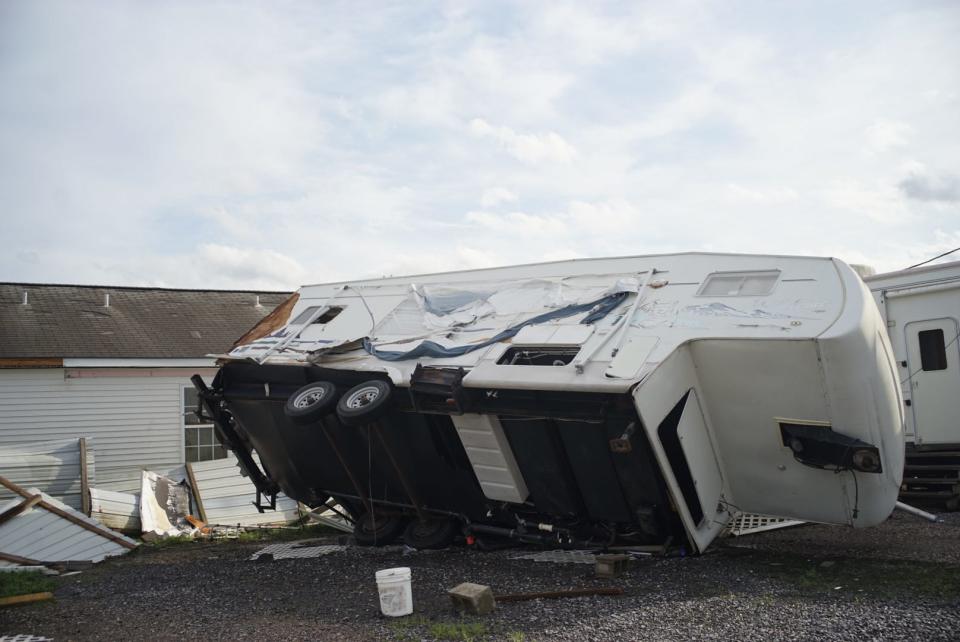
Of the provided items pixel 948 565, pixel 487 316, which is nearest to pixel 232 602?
pixel 487 316

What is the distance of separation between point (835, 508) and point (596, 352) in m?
2.40

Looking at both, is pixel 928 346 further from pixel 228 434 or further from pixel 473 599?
pixel 228 434

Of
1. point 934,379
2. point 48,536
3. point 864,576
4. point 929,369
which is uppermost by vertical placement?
point 929,369

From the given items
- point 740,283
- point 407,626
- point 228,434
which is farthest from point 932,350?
point 228,434

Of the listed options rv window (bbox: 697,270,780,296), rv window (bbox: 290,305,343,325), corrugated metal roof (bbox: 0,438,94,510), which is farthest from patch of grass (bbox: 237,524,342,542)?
rv window (bbox: 697,270,780,296)

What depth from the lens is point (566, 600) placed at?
659cm

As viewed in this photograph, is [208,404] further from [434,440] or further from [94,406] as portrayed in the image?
[94,406]

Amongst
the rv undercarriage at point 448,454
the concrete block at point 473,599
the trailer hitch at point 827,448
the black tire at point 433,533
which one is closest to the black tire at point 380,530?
the rv undercarriage at point 448,454

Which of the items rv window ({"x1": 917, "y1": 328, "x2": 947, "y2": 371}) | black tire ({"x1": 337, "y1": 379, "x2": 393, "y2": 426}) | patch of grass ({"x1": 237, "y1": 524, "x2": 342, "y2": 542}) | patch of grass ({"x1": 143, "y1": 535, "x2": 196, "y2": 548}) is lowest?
patch of grass ({"x1": 237, "y1": 524, "x2": 342, "y2": 542})

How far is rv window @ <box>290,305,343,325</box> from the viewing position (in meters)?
10.0

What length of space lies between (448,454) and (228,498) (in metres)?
6.93

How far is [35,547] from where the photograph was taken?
10500 millimetres

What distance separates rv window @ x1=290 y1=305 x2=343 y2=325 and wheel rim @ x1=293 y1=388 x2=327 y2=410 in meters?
1.72

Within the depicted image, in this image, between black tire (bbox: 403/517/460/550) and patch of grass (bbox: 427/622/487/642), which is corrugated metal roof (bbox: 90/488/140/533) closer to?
black tire (bbox: 403/517/460/550)
